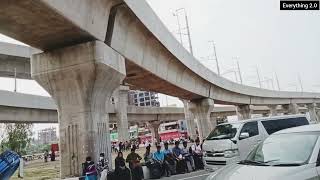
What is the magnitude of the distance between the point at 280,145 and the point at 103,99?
26.9ft

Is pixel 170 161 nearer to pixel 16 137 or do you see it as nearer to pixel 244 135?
pixel 244 135

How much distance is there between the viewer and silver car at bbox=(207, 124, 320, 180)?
493 centimetres

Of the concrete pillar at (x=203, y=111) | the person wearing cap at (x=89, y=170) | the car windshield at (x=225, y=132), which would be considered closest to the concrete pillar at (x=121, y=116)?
the concrete pillar at (x=203, y=111)

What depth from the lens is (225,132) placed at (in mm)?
13078

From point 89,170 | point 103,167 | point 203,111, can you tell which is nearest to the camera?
point 89,170

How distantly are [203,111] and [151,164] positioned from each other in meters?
19.7

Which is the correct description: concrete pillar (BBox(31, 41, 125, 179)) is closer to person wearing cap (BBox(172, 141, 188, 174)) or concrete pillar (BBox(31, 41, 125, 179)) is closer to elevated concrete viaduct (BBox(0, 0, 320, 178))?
elevated concrete viaduct (BBox(0, 0, 320, 178))

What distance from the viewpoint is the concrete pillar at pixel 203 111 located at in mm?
34562

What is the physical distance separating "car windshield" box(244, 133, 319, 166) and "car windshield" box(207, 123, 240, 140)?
605 centimetres

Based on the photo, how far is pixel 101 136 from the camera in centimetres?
1285

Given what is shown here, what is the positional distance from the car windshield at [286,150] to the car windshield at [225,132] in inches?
238

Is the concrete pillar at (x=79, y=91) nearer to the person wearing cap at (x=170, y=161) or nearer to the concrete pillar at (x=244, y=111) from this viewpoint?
the person wearing cap at (x=170, y=161)

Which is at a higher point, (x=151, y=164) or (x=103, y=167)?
(x=103, y=167)

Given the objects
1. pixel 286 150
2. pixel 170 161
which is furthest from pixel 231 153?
pixel 286 150
